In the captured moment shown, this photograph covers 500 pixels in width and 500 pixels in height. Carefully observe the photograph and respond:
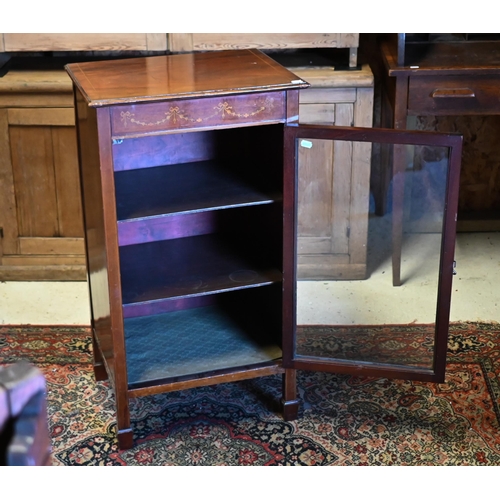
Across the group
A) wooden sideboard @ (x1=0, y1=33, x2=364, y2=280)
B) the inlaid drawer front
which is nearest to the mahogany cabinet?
the inlaid drawer front

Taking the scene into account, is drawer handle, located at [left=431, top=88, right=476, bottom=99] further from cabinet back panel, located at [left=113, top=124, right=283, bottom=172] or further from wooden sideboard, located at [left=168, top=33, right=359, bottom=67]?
cabinet back panel, located at [left=113, top=124, right=283, bottom=172]

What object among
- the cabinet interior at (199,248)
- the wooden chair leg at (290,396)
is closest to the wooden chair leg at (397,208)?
the cabinet interior at (199,248)

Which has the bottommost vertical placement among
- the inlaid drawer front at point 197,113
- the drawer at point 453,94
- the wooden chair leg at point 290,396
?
the wooden chair leg at point 290,396

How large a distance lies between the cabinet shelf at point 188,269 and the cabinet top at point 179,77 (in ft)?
2.06

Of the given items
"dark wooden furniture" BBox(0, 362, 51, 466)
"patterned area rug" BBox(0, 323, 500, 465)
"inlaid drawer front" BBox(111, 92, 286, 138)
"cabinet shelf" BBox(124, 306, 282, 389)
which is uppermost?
"inlaid drawer front" BBox(111, 92, 286, 138)

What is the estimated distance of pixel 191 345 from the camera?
2992mm

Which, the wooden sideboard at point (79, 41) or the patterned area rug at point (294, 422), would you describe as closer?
the patterned area rug at point (294, 422)

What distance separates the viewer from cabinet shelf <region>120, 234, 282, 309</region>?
9.08 feet

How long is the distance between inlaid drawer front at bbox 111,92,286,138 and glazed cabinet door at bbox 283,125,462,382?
9 cm

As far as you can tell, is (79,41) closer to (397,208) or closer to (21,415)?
(397,208)

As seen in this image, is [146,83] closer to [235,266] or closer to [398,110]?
[235,266]

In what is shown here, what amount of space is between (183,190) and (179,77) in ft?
1.19

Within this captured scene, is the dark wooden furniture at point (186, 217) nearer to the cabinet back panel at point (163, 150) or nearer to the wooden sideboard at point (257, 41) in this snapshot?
the cabinet back panel at point (163, 150)

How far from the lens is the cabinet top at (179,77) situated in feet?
8.00
